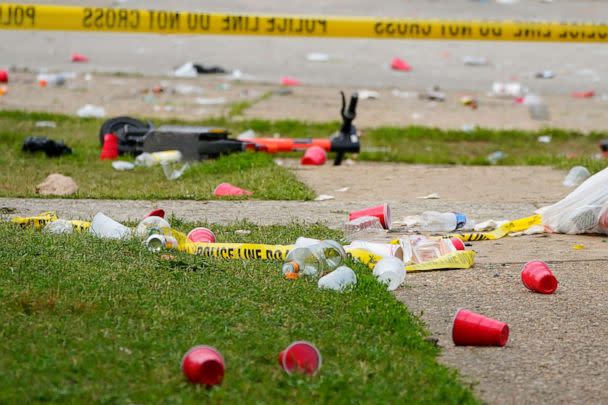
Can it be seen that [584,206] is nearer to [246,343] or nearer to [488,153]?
[246,343]

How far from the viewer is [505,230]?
22.8ft

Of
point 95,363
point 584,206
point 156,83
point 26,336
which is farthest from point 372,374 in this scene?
point 156,83

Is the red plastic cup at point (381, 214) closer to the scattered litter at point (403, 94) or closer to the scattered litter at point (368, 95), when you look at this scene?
the scattered litter at point (368, 95)

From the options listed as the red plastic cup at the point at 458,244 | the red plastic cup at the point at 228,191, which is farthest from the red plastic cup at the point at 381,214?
the red plastic cup at the point at 228,191

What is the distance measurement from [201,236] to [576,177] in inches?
137

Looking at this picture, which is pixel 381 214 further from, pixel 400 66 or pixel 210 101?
pixel 400 66

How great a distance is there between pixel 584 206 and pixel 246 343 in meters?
3.03

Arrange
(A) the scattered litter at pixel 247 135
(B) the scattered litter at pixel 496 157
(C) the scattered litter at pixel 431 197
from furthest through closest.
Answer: (A) the scattered litter at pixel 247 135 → (B) the scattered litter at pixel 496 157 → (C) the scattered litter at pixel 431 197

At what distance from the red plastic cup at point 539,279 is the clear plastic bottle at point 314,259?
35.1 inches

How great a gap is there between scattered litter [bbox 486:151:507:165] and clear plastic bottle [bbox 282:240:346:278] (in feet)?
14.8

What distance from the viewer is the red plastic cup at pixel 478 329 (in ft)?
15.4

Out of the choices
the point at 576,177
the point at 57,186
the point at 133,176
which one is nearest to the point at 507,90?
the point at 576,177

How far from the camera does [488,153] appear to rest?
422 inches

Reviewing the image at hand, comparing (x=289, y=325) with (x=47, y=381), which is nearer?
(x=47, y=381)
